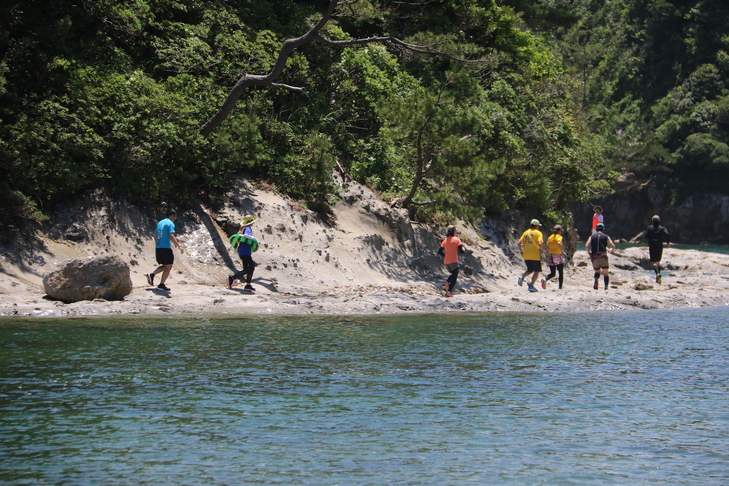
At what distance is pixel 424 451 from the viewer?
21.3 feet

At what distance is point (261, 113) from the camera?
20922 millimetres

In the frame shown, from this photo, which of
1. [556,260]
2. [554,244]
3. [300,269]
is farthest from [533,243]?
[300,269]

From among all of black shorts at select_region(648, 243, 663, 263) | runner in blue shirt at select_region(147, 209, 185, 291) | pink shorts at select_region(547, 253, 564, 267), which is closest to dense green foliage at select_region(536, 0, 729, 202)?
black shorts at select_region(648, 243, 663, 263)

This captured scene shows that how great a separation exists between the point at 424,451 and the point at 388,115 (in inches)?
560

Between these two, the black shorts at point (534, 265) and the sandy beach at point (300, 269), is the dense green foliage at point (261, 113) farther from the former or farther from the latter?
the black shorts at point (534, 265)

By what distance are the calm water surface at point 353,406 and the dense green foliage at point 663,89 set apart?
52.7 metres

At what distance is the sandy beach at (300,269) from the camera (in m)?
15.1

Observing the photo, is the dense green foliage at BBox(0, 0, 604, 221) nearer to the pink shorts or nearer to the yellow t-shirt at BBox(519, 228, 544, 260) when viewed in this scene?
the yellow t-shirt at BBox(519, 228, 544, 260)

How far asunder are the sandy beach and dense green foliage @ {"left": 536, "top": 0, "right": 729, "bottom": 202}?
1692 inches

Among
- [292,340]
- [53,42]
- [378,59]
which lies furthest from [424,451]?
[378,59]

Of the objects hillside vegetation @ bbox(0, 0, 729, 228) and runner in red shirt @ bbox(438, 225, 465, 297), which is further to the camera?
runner in red shirt @ bbox(438, 225, 465, 297)

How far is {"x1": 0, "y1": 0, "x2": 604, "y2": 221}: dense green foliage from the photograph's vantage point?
17.2 meters

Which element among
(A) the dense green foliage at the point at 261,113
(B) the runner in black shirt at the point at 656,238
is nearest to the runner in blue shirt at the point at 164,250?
(A) the dense green foliage at the point at 261,113

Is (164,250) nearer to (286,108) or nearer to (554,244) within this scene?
(286,108)
